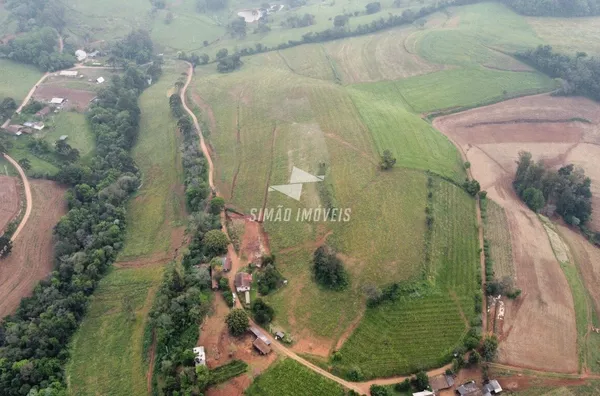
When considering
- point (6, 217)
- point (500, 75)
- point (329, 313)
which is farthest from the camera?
point (500, 75)

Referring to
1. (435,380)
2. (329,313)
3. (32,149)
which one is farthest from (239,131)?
(435,380)

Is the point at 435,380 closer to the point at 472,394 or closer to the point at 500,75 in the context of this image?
the point at 472,394

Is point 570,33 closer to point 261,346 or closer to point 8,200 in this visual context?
point 261,346

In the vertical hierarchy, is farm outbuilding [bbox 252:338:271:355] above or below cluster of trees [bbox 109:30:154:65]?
below

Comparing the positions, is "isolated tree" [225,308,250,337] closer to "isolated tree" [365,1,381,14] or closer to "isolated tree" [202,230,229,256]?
"isolated tree" [202,230,229,256]

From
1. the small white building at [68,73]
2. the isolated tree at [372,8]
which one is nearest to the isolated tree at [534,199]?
the isolated tree at [372,8]

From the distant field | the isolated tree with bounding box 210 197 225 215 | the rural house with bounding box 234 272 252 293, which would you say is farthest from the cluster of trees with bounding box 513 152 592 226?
the distant field
